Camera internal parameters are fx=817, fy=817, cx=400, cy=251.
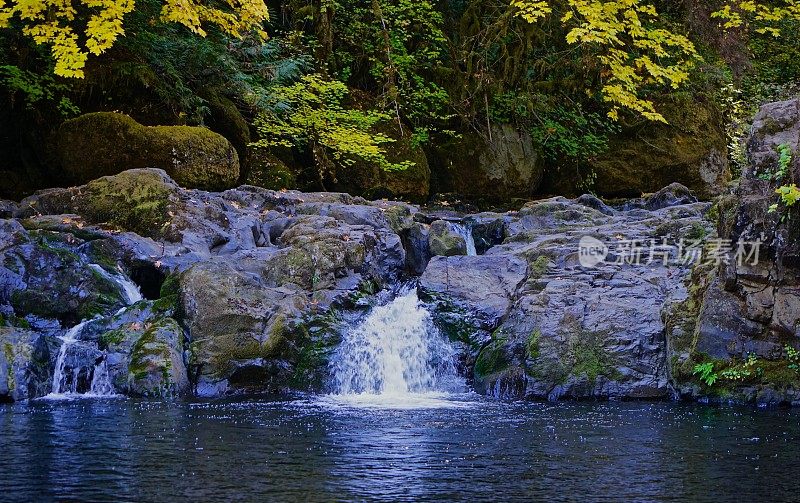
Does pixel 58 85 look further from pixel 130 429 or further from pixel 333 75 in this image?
pixel 130 429

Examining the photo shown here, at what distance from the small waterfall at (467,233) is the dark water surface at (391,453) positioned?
6.94 m

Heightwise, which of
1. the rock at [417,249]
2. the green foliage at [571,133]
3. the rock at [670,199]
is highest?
the green foliage at [571,133]

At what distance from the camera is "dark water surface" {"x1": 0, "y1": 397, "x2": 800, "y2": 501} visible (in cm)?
478

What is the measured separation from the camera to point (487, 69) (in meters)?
21.6

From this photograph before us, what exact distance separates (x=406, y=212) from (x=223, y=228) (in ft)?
12.4

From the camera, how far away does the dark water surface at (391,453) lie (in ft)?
15.7

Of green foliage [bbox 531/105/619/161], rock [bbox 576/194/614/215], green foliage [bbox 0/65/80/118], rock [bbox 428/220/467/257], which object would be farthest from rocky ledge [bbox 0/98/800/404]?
green foliage [bbox 531/105/619/161]

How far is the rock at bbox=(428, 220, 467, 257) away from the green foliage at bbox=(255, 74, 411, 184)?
4.52 meters

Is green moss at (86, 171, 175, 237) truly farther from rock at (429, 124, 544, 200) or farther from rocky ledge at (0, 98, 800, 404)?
rock at (429, 124, 544, 200)

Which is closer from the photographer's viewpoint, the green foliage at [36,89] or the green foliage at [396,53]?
the green foliage at [36,89]

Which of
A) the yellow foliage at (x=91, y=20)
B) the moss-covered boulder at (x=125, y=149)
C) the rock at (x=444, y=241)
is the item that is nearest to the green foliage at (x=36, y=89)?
the moss-covered boulder at (x=125, y=149)

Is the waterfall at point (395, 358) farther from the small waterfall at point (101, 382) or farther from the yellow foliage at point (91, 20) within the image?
the yellow foliage at point (91, 20)

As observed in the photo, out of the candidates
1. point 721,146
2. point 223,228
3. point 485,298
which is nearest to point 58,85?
point 223,228

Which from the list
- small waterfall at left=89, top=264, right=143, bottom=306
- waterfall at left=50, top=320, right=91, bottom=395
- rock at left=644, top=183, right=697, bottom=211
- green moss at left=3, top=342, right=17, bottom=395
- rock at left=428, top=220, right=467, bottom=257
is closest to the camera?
green moss at left=3, top=342, right=17, bottom=395
